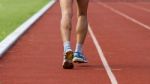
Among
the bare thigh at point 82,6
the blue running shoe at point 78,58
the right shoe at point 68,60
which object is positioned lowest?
the right shoe at point 68,60

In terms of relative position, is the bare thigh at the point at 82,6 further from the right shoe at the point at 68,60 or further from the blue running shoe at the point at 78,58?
the right shoe at the point at 68,60

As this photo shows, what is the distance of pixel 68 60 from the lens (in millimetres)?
8375

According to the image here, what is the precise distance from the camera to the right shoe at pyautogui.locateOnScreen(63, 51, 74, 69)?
8316 mm

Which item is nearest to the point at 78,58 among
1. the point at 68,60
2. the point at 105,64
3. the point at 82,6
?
the point at 105,64

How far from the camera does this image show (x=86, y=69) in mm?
8680

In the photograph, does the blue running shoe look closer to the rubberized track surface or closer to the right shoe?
the rubberized track surface

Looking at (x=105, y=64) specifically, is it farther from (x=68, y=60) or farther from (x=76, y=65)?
(x=68, y=60)

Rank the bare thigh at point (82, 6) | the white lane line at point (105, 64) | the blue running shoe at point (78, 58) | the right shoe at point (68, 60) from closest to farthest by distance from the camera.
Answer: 1. the white lane line at point (105, 64)
2. the right shoe at point (68, 60)
3. the bare thigh at point (82, 6)
4. the blue running shoe at point (78, 58)

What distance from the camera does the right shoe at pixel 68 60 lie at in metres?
8.32

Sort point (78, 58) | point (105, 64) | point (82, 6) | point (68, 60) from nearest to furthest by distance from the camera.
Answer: point (68, 60) → point (82, 6) → point (78, 58) → point (105, 64)

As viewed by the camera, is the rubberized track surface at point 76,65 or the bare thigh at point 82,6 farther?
the bare thigh at point 82,6

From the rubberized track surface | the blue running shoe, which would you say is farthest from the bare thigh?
the rubberized track surface

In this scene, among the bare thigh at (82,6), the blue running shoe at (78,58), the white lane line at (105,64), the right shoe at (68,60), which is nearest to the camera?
the white lane line at (105,64)

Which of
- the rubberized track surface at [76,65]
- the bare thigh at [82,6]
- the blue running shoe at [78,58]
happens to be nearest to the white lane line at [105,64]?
the rubberized track surface at [76,65]
